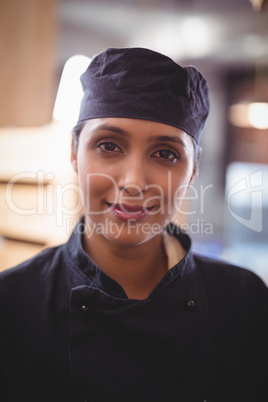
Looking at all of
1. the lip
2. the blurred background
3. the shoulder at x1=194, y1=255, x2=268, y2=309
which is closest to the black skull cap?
the blurred background

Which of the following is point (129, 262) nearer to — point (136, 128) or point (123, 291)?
point (123, 291)

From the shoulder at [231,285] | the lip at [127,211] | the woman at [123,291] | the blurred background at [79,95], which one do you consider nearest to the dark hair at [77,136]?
the woman at [123,291]

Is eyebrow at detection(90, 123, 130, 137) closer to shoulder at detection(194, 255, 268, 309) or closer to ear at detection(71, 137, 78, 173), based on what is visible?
ear at detection(71, 137, 78, 173)

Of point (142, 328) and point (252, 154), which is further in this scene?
point (252, 154)

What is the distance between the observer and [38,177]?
1.94m

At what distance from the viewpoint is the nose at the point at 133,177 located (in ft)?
2.71

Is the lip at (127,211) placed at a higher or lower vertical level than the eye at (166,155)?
lower

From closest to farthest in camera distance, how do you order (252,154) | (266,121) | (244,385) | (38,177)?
1. (244,385)
2. (38,177)
3. (266,121)
4. (252,154)

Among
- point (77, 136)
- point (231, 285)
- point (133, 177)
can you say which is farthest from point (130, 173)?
point (231, 285)

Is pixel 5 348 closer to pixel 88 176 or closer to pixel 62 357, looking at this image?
pixel 62 357

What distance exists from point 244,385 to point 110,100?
884 mm

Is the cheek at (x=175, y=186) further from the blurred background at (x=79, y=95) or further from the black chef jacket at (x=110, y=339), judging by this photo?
the blurred background at (x=79, y=95)

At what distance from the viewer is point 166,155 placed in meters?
0.91

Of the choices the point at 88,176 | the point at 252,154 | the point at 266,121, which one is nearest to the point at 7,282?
the point at 88,176
